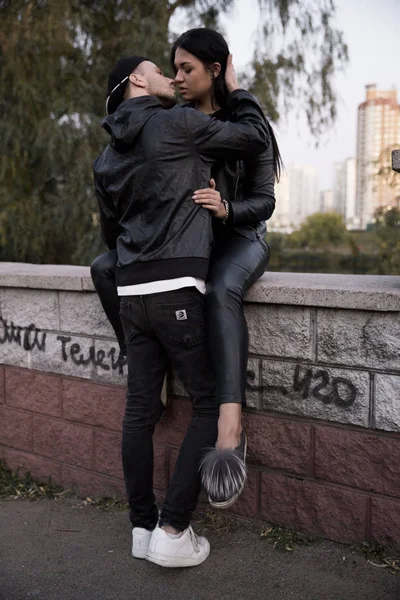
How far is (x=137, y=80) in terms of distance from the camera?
2.75 m

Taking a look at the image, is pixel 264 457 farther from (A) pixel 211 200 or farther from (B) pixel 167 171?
(B) pixel 167 171

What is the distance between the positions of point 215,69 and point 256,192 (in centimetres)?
53

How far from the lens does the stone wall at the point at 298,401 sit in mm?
2705

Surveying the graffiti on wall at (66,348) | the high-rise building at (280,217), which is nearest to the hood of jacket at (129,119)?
the high-rise building at (280,217)

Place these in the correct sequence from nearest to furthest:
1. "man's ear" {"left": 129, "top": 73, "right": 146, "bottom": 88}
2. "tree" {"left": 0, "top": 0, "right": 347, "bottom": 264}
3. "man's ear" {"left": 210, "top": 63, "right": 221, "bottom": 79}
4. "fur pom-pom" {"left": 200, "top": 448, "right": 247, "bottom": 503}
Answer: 1. "fur pom-pom" {"left": 200, "top": 448, "right": 247, "bottom": 503}
2. "man's ear" {"left": 129, "top": 73, "right": 146, "bottom": 88}
3. "man's ear" {"left": 210, "top": 63, "right": 221, "bottom": 79}
4. "tree" {"left": 0, "top": 0, "right": 347, "bottom": 264}

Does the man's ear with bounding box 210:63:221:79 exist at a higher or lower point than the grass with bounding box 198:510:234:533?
higher

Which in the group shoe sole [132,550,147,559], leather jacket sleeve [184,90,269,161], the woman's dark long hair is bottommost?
shoe sole [132,550,147,559]

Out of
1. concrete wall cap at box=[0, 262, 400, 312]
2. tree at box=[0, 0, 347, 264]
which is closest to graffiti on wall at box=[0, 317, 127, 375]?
concrete wall cap at box=[0, 262, 400, 312]

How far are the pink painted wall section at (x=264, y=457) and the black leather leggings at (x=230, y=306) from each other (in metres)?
0.52

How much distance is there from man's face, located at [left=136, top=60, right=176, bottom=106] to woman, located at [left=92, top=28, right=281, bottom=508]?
0.07 m

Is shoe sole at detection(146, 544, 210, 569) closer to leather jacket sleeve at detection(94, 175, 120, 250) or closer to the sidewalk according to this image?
the sidewalk

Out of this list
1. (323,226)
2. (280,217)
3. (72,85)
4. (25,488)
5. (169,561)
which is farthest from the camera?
(323,226)

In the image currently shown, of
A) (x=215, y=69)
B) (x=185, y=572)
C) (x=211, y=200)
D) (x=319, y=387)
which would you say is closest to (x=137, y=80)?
(x=215, y=69)

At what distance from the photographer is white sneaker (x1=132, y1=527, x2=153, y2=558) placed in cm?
288
